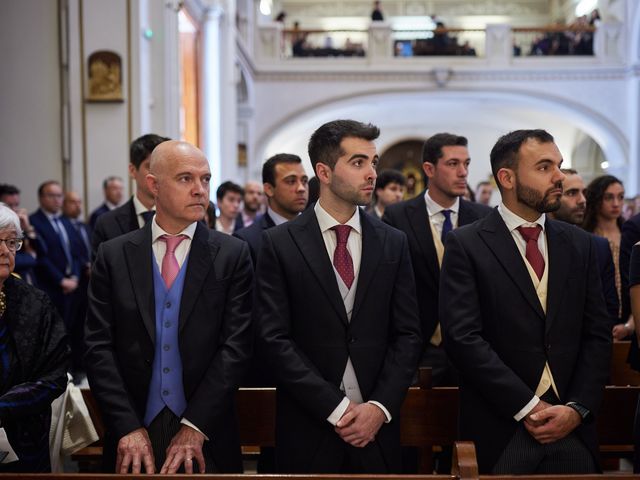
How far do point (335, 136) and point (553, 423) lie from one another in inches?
48.2

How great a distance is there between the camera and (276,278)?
2746mm

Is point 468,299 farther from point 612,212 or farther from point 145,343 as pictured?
point 612,212

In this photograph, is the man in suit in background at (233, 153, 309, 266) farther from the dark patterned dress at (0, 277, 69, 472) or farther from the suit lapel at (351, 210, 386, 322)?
the dark patterned dress at (0, 277, 69, 472)

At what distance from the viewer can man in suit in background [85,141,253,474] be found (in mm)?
2566

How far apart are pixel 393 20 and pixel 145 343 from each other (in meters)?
21.5

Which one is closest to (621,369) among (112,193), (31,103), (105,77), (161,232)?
(161,232)

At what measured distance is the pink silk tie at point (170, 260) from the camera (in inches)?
106

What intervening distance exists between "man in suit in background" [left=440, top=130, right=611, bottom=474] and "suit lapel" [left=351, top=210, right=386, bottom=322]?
250mm

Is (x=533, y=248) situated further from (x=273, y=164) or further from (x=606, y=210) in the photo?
(x=606, y=210)

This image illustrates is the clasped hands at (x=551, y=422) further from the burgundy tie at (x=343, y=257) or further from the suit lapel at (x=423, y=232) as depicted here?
the suit lapel at (x=423, y=232)

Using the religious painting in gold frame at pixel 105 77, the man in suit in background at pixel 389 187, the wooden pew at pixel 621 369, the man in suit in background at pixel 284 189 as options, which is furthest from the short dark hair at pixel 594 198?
the religious painting in gold frame at pixel 105 77

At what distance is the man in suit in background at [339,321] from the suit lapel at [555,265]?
1.54 feet

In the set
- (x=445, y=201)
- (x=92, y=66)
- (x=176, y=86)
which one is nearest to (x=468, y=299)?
(x=445, y=201)

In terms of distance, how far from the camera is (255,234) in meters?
3.84
